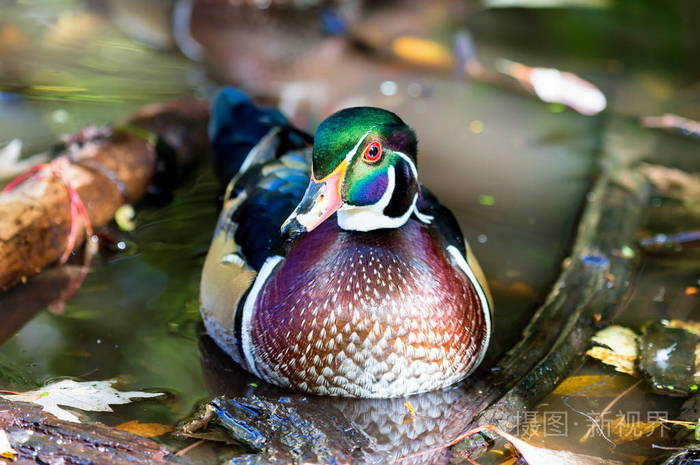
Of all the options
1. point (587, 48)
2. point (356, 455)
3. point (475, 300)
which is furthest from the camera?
point (587, 48)

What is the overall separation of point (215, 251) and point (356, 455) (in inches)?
45.0

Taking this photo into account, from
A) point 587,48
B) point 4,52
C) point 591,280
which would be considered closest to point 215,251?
point 591,280

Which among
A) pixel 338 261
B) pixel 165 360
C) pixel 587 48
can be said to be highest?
pixel 587 48

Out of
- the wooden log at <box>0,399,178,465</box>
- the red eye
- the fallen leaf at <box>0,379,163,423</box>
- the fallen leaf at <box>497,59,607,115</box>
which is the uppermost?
the red eye

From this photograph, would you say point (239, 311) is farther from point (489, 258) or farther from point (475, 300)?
point (489, 258)

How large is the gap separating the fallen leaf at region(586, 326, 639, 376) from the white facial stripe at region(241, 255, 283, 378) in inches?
52.6

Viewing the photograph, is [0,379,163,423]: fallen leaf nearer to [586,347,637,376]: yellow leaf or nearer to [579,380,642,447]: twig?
[579,380,642,447]: twig

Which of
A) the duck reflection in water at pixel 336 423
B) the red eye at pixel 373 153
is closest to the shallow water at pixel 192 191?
the duck reflection in water at pixel 336 423

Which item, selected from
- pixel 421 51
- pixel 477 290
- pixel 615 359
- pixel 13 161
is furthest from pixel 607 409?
pixel 421 51

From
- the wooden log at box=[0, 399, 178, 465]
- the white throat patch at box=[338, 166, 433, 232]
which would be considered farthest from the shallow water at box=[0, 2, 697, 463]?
the white throat patch at box=[338, 166, 433, 232]

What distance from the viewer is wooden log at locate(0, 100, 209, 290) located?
13.3ft

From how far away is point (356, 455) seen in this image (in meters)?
3.08

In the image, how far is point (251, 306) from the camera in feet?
11.2

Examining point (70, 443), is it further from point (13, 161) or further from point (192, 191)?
point (13, 161)
